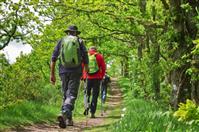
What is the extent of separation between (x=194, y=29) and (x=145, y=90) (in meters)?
8.30

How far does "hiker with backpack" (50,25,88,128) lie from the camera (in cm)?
998

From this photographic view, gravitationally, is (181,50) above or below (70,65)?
above

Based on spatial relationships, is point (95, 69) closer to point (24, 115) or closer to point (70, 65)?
point (24, 115)

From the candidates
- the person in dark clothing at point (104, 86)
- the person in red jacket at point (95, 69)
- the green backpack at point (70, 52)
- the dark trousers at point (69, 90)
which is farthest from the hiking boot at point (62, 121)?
the person in dark clothing at point (104, 86)

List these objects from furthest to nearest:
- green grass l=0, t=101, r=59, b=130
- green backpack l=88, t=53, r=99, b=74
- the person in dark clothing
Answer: the person in dark clothing < green backpack l=88, t=53, r=99, b=74 < green grass l=0, t=101, r=59, b=130

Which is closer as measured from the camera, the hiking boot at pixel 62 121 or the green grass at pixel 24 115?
the hiking boot at pixel 62 121

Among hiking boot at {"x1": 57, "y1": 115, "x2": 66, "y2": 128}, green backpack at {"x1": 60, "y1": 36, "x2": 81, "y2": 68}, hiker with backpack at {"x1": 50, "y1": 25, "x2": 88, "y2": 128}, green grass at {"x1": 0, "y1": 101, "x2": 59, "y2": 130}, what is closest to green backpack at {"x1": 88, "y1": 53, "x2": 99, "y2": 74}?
green grass at {"x1": 0, "y1": 101, "x2": 59, "y2": 130}

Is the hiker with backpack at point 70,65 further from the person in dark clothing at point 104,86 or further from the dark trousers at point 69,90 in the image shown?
the person in dark clothing at point 104,86

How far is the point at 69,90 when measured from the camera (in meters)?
10.3

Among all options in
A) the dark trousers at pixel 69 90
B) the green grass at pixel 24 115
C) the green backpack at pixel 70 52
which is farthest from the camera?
the green grass at pixel 24 115

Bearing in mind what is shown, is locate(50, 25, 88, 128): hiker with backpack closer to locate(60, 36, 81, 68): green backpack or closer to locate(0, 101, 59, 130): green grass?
locate(60, 36, 81, 68): green backpack

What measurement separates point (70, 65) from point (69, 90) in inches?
23.1

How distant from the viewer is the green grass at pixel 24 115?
11508mm

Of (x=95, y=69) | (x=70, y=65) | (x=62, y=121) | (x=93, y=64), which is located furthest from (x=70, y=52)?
(x=95, y=69)
